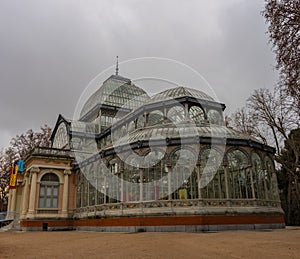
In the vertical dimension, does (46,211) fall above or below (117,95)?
below

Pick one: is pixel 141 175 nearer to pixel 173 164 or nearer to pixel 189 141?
pixel 173 164

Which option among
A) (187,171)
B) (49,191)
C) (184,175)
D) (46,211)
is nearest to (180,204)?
(184,175)

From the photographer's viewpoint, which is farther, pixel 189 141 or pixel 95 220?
pixel 95 220

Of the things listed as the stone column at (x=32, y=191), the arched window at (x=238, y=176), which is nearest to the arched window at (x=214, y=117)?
the arched window at (x=238, y=176)

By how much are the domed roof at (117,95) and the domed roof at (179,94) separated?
9011mm

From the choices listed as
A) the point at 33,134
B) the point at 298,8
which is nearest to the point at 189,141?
the point at 298,8

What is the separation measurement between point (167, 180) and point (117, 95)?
59.7 feet

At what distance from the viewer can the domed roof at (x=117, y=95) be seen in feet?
108

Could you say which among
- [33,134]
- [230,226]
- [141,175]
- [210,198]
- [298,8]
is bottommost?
[230,226]

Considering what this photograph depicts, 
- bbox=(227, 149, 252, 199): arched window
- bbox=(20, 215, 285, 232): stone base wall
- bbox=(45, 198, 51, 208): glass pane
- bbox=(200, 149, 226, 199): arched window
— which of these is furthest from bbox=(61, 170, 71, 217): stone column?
bbox=(227, 149, 252, 199): arched window

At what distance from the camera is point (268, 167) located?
19.9m

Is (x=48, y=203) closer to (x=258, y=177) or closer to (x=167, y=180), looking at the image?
(x=167, y=180)

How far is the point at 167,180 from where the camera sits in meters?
17.7

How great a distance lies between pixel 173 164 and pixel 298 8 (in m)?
11.7
